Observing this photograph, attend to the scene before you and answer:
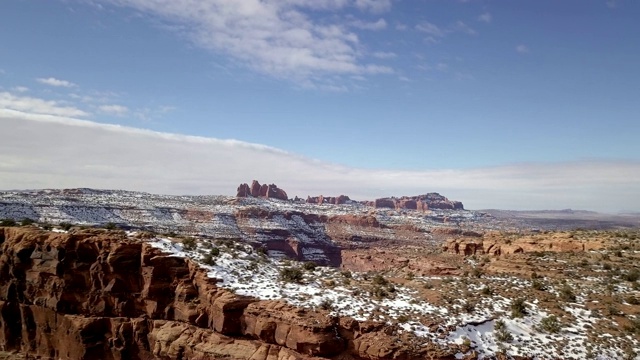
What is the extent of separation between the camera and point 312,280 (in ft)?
74.4

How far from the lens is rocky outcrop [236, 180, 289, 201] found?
142 metres

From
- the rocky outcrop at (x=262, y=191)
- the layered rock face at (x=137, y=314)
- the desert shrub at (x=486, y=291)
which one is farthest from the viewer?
the rocky outcrop at (x=262, y=191)

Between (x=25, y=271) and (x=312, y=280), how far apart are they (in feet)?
52.4

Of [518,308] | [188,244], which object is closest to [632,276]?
[518,308]

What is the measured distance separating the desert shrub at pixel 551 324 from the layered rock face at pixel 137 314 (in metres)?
5.47

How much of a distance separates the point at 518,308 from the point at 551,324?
1486mm

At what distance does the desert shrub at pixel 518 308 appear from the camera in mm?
19938

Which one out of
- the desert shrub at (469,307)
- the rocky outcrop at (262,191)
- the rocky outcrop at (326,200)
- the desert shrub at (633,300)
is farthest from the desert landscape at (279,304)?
the rocky outcrop at (326,200)

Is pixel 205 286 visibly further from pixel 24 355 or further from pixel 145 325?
pixel 24 355

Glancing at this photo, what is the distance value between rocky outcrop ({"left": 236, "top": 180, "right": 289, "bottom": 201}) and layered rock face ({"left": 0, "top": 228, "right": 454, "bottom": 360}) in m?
116

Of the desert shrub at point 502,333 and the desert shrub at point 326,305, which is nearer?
the desert shrub at point 502,333

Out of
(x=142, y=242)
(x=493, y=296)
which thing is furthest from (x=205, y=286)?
(x=493, y=296)

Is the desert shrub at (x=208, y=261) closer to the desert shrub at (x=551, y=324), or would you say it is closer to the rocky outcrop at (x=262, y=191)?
the desert shrub at (x=551, y=324)

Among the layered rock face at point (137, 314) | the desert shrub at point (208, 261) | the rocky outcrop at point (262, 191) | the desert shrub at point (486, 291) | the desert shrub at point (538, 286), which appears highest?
the rocky outcrop at point (262, 191)
